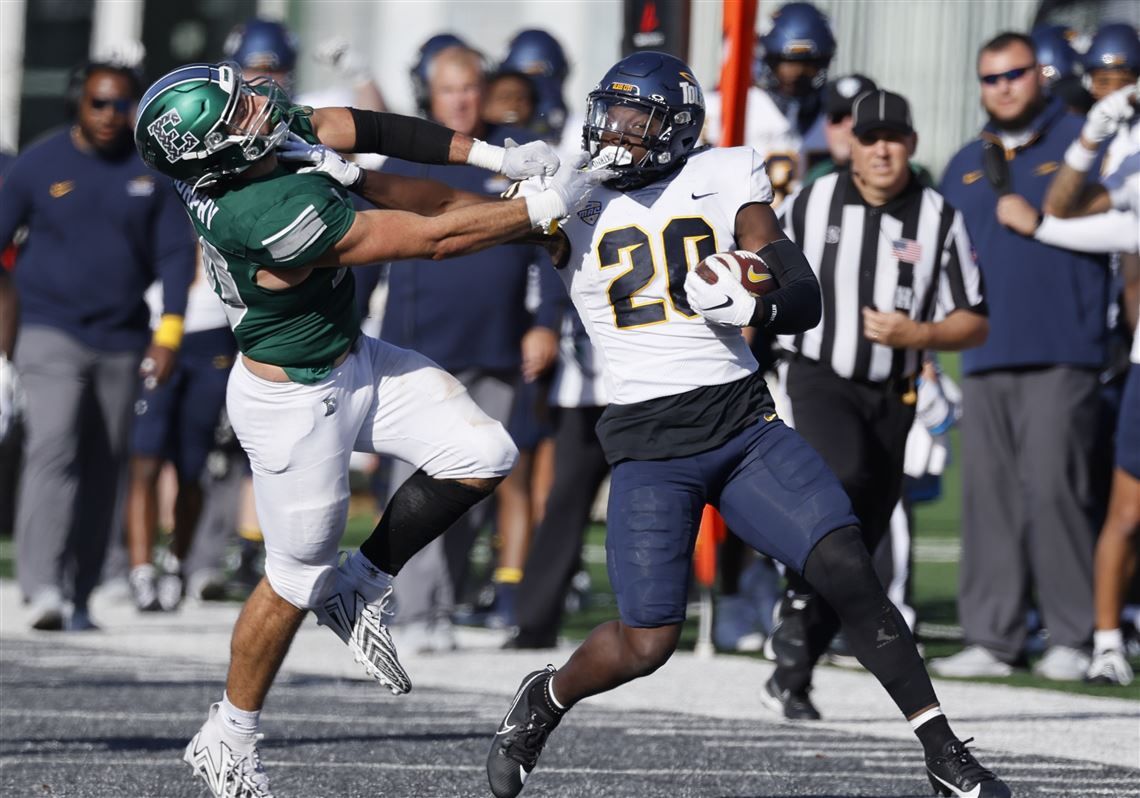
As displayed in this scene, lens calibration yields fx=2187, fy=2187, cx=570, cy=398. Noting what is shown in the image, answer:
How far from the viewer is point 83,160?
30.6 ft

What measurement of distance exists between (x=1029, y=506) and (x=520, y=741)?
3.52 metres

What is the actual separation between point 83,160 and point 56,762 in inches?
160

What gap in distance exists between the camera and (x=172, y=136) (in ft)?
16.6

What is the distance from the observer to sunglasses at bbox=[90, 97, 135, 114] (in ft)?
30.3

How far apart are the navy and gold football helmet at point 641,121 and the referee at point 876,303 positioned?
1.60m

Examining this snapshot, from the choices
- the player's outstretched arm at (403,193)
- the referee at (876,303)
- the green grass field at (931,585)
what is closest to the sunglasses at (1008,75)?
the referee at (876,303)

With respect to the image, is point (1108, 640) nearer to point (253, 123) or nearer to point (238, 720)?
point (238, 720)

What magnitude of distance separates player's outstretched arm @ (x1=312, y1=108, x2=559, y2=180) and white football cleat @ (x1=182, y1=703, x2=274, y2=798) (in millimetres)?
1478

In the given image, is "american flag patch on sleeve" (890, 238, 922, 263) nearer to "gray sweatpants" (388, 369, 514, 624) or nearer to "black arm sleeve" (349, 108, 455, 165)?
"black arm sleeve" (349, 108, 455, 165)

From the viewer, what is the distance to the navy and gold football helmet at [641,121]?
5.32 meters

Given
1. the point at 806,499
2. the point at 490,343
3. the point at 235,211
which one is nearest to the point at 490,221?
the point at 235,211

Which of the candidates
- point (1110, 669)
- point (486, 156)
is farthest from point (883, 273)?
point (486, 156)

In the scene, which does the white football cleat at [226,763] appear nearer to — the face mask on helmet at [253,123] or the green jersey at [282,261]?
the green jersey at [282,261]

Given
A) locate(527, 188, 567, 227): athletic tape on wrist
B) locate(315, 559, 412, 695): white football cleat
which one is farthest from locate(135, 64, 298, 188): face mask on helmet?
locate(315, 559, 412, 695): white football cleat
